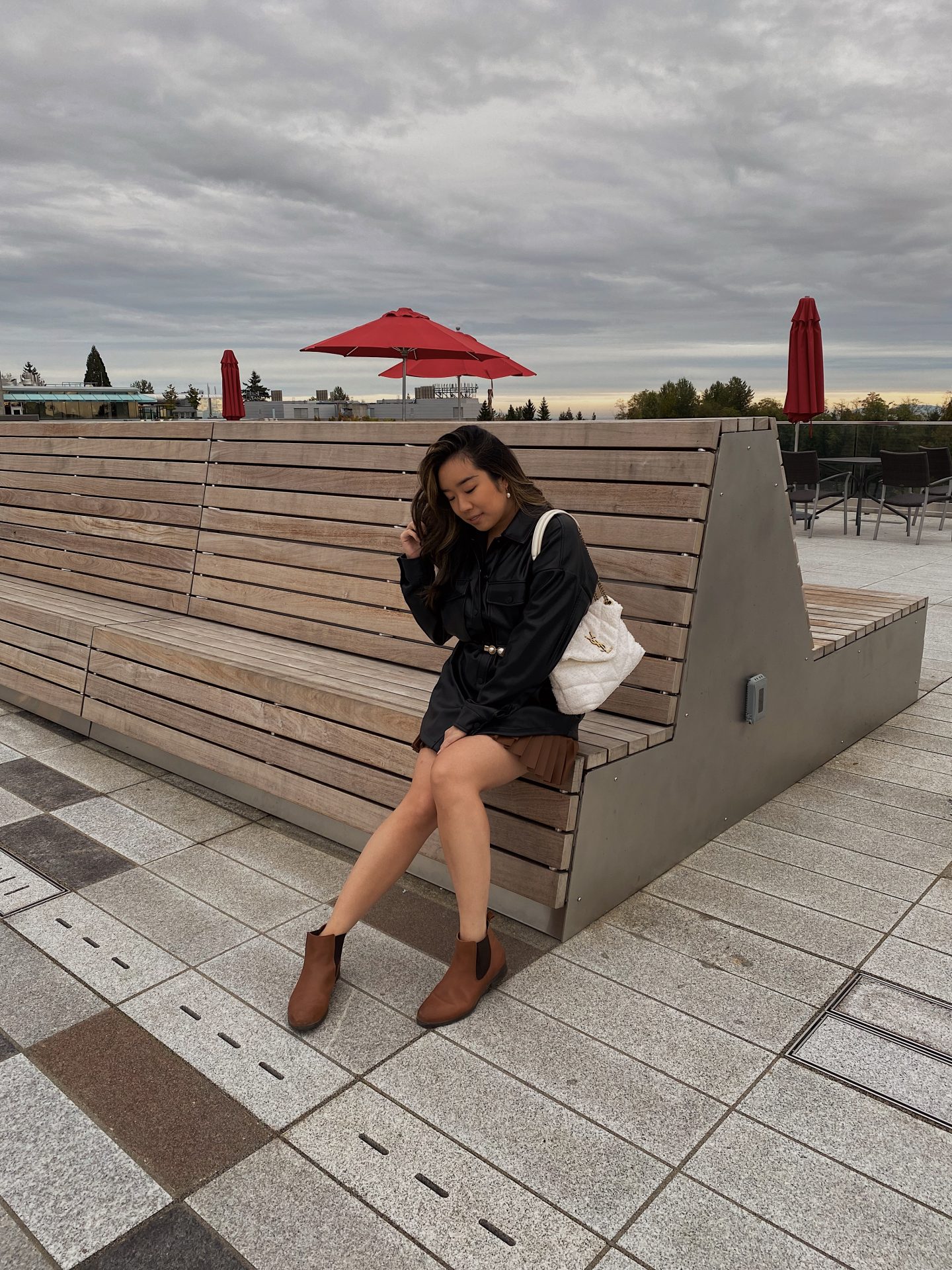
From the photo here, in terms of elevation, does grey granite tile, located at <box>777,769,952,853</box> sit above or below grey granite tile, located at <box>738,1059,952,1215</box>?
above

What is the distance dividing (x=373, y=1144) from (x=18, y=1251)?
635mm

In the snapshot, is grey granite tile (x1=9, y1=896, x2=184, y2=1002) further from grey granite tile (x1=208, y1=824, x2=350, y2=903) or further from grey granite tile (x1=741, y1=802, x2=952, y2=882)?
grey granite tile (x1=741, y1=802, x2=952, y2=882)

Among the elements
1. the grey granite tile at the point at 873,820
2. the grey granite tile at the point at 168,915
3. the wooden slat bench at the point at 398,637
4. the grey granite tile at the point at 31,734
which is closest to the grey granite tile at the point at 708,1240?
the wooden slat bench at the point at 398,637

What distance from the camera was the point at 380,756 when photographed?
3084 mm

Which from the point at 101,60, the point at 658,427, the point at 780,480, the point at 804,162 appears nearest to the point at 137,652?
the point at 658,427

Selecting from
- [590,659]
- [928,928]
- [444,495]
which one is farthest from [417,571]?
[928,928]

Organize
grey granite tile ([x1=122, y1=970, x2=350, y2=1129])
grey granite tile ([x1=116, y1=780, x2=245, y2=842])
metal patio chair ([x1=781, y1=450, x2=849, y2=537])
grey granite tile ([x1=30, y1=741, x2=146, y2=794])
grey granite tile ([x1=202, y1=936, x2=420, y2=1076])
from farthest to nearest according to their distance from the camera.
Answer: metal patio chair ([x1=781, y1=450, x2=849, y2=537])
grey granite tile ([x1=30, y1=741, x2=146, y2=794])
grey granite tile ([x1=116, y1=780, x2=245, y2=842])
grey granite tile ([x1=202, y1=936, x2=420, y2=1076])
grey granite tile ([x1=122, y1=970, x2=350, y2=1129])

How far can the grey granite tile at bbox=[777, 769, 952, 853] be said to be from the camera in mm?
3303

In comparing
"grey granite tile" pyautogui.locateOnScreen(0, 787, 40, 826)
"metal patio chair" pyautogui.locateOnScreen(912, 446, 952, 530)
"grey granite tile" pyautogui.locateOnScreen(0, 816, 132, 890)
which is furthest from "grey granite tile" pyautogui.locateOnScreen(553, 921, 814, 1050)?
"metal patio chair" pyautogui.locateOnScreen(912, 446, 952, 530)

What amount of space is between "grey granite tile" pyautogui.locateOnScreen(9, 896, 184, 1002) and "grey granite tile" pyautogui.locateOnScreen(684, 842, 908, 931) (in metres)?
1.69

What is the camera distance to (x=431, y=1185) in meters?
1.82

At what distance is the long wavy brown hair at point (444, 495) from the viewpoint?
8.18 feet

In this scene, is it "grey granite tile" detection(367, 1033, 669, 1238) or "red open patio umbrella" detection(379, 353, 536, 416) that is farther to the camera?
"red open patio umbrella" detection(379, 353, 536, 416)

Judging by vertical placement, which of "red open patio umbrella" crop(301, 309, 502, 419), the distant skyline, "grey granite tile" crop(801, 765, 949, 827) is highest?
the distant skyline
